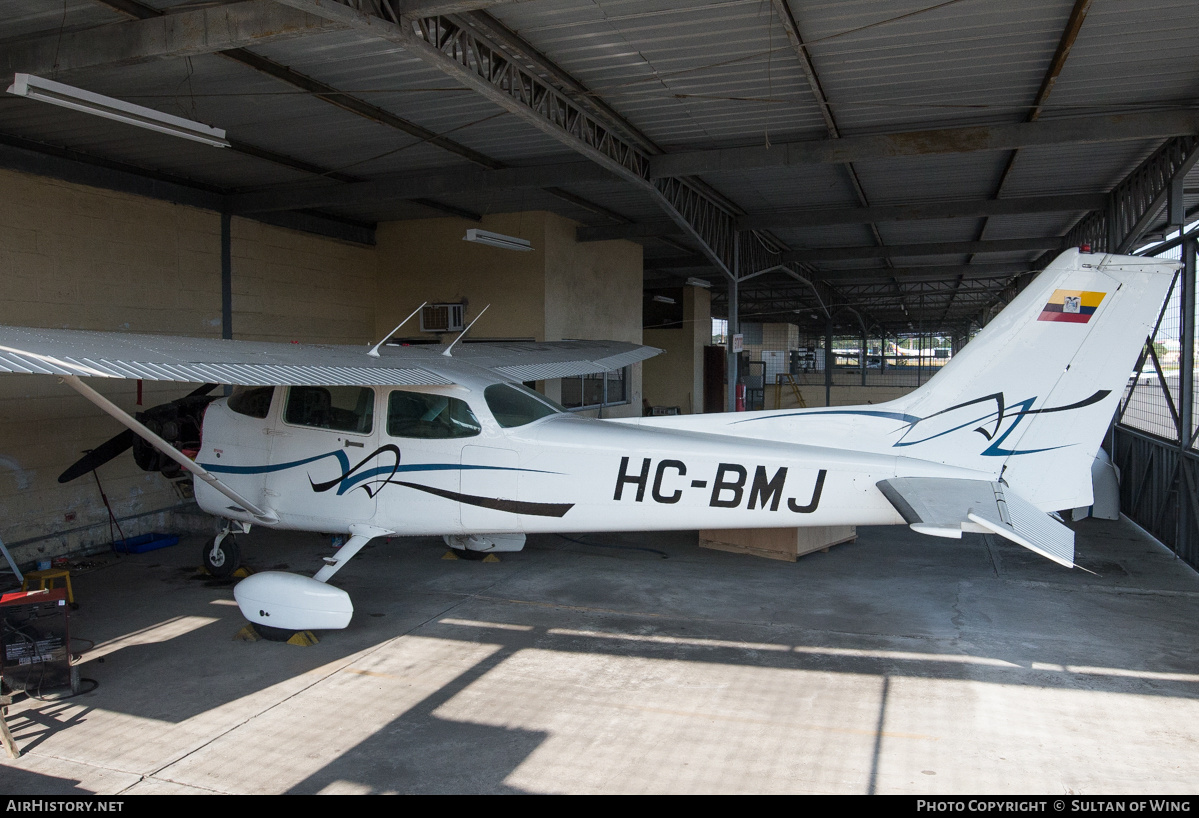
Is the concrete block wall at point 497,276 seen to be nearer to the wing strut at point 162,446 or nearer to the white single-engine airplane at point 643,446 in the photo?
the white single-engine airplane at point 643,446

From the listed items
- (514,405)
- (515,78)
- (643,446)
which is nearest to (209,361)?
(514,405)

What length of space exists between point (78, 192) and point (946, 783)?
10657 mm

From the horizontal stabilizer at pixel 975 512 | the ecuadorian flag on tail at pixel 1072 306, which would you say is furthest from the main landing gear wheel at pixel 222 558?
the ecuadorian flag on tail at pixel 1072 306

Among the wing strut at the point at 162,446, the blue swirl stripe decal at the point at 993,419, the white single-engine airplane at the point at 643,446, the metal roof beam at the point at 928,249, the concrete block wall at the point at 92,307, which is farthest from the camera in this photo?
the metal roof beam at the point at 928,249

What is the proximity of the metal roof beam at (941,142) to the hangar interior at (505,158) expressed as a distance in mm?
31

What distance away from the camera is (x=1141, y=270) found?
551cm

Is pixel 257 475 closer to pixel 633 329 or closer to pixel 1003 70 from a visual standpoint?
pixel 1003 70

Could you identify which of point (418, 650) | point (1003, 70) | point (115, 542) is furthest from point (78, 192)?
point (1003, 70)

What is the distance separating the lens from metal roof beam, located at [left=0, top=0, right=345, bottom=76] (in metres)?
5.34

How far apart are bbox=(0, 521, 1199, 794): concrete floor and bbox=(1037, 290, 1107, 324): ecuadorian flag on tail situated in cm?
243

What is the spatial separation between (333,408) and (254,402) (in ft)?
2.87

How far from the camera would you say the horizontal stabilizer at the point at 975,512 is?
4.27 metres

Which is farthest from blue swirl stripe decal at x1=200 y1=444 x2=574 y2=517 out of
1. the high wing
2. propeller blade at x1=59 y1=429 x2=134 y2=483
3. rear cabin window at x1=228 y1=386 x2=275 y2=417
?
propeller blade at x1=59 y1=429 x2=134 y2=483

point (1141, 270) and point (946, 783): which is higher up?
point (1141, 270)
